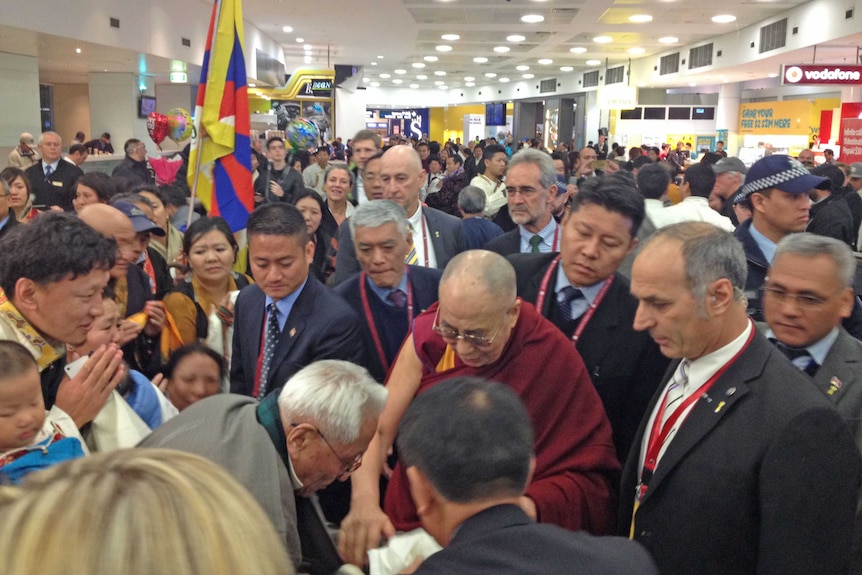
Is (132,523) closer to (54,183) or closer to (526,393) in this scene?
(526,393)

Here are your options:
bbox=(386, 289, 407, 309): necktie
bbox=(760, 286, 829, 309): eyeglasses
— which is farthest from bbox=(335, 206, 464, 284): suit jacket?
bbox=(760, 286, 829, 309): eyeglasses

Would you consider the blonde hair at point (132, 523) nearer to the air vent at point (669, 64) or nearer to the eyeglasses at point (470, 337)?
the eyeglasses at point (470, 337)

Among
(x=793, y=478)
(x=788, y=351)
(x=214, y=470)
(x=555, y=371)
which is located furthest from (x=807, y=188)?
(x=214, y=470)

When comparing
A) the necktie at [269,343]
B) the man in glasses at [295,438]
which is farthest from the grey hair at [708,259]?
the necktie at [269,343]

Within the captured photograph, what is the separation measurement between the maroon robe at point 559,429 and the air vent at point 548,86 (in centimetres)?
2846

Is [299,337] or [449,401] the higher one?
[449,401]

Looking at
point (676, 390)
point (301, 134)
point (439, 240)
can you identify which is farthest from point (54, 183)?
point (676, 390)

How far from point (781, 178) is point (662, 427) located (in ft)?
6.48

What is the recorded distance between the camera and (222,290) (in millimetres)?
3582

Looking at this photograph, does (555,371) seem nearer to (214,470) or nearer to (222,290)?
(214,470)

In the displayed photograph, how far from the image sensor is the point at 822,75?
12.1m

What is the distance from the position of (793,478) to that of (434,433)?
81cm

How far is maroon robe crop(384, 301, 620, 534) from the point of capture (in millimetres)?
2059

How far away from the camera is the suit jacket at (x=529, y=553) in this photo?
1.25 metres
